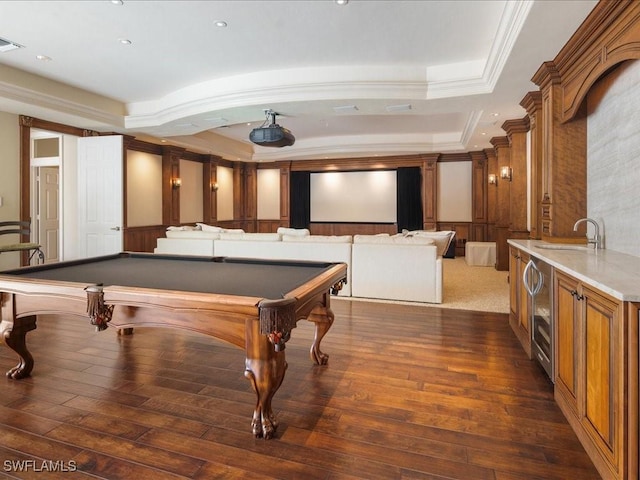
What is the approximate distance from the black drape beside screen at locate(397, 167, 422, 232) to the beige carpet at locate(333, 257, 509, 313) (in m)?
2.43

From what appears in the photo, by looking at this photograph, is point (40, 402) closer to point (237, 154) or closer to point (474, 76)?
point (474, 76)

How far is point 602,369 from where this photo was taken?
Answer: 5.45 ft

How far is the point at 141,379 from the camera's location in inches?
107

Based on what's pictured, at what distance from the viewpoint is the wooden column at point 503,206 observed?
24.5 feet

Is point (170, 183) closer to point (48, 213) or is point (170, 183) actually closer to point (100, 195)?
point (100, 195)

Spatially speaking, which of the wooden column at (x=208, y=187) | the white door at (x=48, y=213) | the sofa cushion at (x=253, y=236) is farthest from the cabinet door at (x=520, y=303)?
the white door at (x=48, y=213)

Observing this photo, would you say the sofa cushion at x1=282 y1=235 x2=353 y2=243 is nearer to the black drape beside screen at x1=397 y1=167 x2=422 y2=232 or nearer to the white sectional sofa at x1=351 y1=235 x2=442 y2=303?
the white sectional sofa at x1=351 y1=235 x2=442 y2=303

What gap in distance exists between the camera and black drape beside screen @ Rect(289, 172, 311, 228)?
1145 centimetres

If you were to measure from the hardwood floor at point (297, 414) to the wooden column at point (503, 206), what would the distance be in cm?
447

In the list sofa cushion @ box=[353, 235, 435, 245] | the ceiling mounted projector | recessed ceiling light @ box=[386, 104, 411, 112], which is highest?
recessed ceiling light @ box=[386, 104, 411, 112]

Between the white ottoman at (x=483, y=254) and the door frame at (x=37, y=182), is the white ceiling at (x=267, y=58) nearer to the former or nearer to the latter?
the door frame at (x=37, y=182)

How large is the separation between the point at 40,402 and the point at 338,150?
8.45 meters

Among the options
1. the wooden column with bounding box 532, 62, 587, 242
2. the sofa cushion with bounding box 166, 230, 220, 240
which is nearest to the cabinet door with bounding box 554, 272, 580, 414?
the wooden column with bounding box 532, 62, 587, 242

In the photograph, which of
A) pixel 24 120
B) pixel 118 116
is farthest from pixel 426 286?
pixel 24 120
